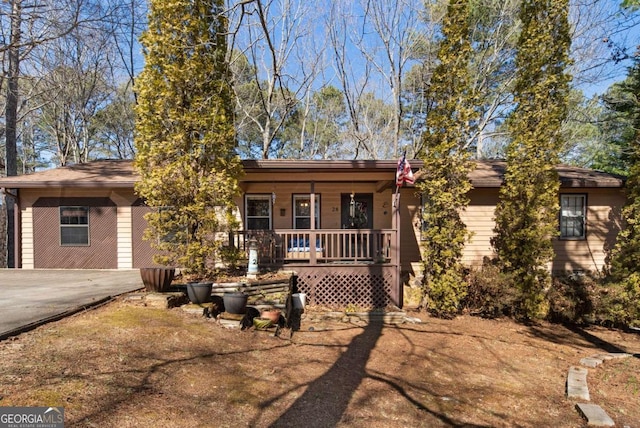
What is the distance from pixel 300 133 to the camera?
22938mm

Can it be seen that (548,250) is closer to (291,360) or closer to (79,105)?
(291,360)

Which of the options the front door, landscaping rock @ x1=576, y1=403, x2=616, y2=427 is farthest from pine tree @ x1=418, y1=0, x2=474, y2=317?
landscaping rock @ x1=576, y1=403, x2=616, y2=427

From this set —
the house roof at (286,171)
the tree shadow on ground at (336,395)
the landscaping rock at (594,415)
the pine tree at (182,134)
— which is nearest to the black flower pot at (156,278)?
the pine tree at (182,134)

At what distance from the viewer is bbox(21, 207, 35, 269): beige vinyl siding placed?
9.89 m

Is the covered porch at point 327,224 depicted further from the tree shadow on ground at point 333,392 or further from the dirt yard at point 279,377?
the tree shadow on ground at point 333,392

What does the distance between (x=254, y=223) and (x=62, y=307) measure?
5491 mm

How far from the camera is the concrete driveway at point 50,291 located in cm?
476

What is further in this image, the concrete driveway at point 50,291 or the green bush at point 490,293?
the green bush at point 490,293

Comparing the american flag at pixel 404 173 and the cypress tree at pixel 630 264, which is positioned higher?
the american flag at pixel 404 173

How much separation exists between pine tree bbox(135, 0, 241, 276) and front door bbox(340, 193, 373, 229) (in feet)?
14.1

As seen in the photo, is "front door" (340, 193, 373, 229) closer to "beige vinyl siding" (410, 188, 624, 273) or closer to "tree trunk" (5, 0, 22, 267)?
"beige vinyl siding" (410, 188, 624, 273)

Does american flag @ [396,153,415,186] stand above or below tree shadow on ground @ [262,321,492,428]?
above

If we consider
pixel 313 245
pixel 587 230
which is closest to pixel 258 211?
pixel 313 245

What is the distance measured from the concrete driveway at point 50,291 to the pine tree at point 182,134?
1.41 metres
